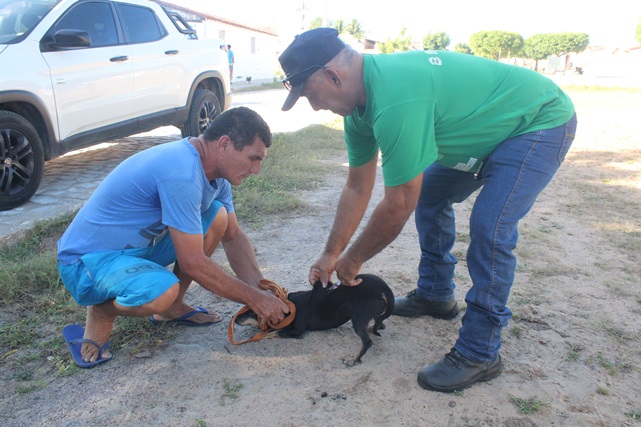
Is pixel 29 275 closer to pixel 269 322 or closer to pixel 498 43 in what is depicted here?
pixel 269 322

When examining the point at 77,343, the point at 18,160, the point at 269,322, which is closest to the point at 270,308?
the point at 269,322

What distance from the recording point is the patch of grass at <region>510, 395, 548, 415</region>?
7.90 ft

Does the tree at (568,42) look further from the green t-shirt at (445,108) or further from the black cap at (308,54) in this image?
the black cap at (308,54)

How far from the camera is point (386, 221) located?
7.70ft

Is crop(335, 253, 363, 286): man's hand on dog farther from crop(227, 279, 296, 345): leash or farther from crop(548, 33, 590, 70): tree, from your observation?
crop(548, 33, 590, 70): tree

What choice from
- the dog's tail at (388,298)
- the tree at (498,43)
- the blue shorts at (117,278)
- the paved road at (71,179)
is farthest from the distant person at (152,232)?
the tree at (498,43)

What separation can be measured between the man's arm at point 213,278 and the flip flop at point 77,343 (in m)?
0.63

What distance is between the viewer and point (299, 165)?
701 centimetres

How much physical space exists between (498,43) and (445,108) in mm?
62197

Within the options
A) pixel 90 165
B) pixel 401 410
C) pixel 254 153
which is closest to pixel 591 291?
pixel 401 410

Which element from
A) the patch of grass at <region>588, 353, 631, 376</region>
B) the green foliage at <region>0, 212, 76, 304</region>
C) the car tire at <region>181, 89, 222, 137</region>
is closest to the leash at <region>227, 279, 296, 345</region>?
the green foliage at <region>0, 212, 76, 304</region>

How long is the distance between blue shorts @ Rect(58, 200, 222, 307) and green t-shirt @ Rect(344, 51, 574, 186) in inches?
48.0

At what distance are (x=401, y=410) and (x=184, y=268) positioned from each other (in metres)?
1.22

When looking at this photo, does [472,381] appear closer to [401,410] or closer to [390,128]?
[401,410]
